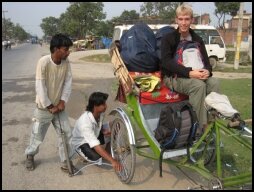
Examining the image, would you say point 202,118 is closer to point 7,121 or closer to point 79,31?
point 7,121

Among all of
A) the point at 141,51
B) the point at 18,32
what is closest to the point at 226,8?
the point at 141,51

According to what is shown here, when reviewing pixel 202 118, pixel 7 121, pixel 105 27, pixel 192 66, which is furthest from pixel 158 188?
pixel 105 27

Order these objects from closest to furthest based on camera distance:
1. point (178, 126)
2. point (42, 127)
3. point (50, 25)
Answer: point (178, 126), point (42, 127), point (50, 25)

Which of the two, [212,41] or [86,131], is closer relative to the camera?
[86,131]

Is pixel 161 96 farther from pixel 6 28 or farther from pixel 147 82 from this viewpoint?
pixel 6 28

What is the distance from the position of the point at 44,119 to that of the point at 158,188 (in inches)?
61.7

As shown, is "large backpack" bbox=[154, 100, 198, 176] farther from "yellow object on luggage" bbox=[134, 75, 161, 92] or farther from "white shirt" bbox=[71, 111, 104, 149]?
"white shirt" bbox=[71, 111, 104, 149]

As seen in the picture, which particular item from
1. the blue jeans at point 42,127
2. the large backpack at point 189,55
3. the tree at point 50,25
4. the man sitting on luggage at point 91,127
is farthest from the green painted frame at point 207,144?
the tree at point 50,25

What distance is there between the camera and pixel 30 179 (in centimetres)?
396

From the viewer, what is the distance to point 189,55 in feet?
12.4

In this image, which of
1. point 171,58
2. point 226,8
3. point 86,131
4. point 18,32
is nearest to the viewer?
point 171,58

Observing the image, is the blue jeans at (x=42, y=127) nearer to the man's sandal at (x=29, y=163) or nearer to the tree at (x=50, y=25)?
the man's sandal at (x=29, y=163)

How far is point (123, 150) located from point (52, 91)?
109 cm

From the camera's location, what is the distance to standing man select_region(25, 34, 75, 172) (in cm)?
390
